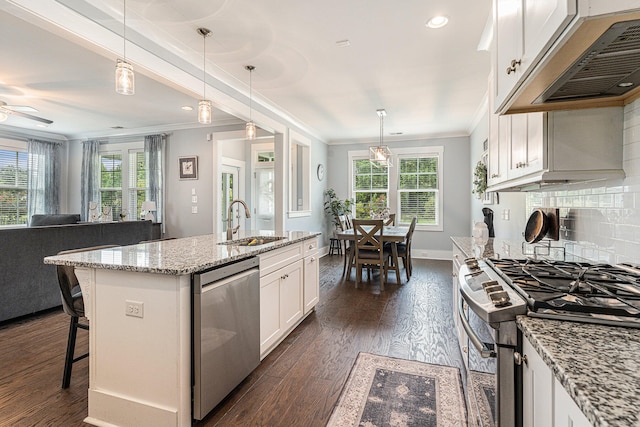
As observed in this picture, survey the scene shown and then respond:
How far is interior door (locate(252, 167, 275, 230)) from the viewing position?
738cm

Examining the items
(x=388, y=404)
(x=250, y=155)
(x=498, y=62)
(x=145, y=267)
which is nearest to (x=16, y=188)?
(x=250, y=155)

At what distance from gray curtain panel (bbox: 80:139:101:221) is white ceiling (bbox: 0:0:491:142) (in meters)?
1.29

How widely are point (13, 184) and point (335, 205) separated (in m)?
6.57

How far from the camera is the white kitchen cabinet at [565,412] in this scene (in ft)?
2.05

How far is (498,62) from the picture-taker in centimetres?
166

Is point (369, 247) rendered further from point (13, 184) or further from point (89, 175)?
point (13, 184)

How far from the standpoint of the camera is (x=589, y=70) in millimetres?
1182

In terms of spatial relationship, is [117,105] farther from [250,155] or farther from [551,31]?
[551,31]

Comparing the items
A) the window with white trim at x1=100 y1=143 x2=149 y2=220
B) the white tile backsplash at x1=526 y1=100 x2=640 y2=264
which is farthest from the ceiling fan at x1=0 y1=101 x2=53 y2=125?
the white tile backsplash at x1=526 y1=100 x2=640 y2=264

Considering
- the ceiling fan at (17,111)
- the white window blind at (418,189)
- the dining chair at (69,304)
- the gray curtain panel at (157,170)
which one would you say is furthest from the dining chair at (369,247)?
the ceiling fan at (17,111)

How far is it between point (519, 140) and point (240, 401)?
7.74 feet

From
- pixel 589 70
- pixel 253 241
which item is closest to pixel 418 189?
pixel 253 241

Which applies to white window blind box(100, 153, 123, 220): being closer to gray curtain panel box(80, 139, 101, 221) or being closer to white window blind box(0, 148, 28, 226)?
gray curtain panel box(80, 139, 101, 221)

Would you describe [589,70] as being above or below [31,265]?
above
